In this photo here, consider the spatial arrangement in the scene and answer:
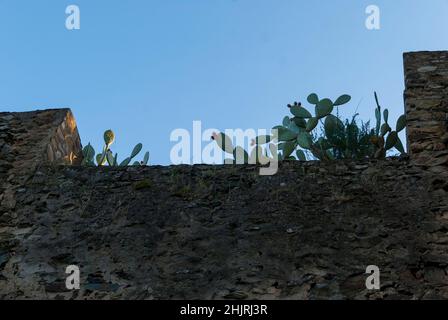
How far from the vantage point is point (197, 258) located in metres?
5.84

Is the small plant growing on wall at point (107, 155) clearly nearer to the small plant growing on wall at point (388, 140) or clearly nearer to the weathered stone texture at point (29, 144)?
the weathered stone texture at point (29, 144)

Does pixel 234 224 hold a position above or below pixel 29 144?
below

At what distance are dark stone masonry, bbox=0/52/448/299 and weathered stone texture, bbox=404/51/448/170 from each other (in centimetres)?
1

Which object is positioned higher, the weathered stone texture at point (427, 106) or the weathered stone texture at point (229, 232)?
the weathered stone texture at point (427, 106)

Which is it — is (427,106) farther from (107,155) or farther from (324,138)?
(107,155)

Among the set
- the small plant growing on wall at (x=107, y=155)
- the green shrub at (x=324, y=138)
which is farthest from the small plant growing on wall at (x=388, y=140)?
the small plant growing on wall at (x=107, y=155)

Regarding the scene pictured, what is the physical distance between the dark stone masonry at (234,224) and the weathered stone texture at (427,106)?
0.01 m

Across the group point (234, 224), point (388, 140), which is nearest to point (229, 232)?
point (234, 224)

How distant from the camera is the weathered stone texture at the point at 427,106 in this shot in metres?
6.47

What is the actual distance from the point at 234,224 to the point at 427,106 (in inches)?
85.0

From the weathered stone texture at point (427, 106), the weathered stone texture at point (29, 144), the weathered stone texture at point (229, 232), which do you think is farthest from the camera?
the weathered stone texture at point (29, 144)

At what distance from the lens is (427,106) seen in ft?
22.3

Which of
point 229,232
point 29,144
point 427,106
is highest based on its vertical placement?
point 427,106
